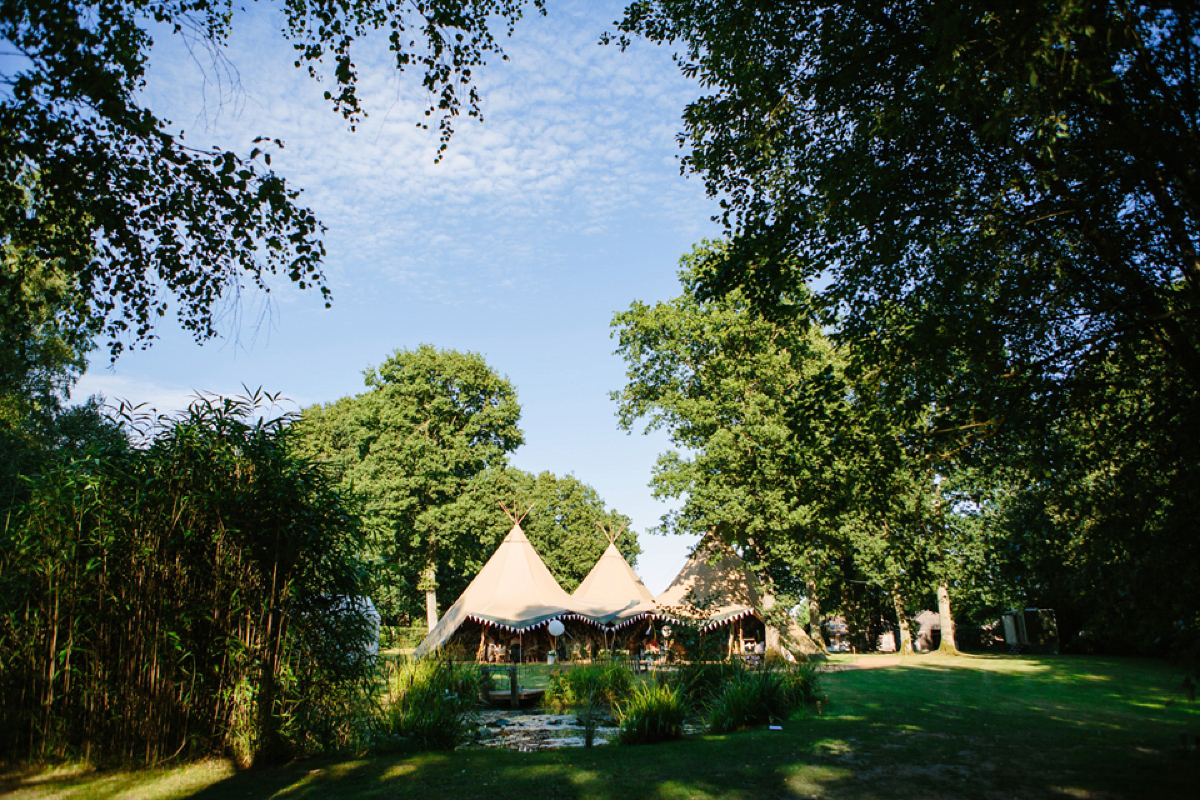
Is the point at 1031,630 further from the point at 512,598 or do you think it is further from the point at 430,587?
the point at 430,587

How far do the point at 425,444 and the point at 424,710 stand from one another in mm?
22934

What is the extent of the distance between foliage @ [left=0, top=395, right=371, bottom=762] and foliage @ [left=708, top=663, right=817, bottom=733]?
4.25 m

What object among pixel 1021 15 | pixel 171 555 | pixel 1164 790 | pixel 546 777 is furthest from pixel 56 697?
pixel 1021 15

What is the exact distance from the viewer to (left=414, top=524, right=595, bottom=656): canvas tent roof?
883 inches

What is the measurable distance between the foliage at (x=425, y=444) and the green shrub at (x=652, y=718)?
21.4 meters

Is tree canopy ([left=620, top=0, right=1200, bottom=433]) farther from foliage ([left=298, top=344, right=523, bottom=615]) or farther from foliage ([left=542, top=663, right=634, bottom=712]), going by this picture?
foliage ([left=298, top=344, right=523, bottom=615])

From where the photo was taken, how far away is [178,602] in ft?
21.0

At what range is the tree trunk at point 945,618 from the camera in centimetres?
2342

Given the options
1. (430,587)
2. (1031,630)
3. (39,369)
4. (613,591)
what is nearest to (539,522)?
(430,587)

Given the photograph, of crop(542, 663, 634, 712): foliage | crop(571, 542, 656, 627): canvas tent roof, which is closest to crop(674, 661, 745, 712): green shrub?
crop(542, 663, 634, 712): foliage

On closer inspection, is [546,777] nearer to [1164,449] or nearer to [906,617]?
[1164,449]

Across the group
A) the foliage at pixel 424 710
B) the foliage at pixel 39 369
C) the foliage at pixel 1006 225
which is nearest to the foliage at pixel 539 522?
the foliage at pixel 39 369

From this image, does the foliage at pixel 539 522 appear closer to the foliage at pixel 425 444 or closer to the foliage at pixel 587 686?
the foliage at pixel 425 444

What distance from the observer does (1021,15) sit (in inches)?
182
